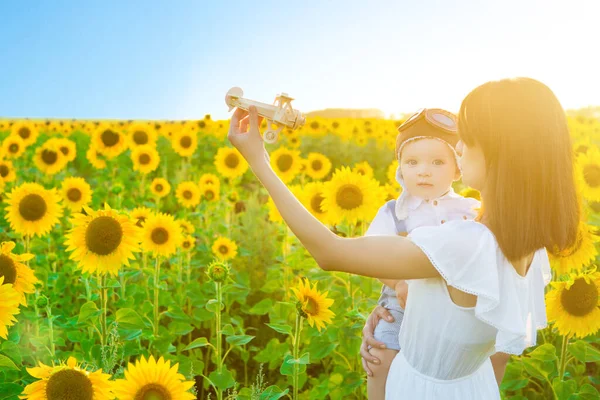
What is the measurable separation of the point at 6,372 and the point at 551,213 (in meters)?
2.10

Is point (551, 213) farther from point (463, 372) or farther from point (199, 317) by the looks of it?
point (199, 317)

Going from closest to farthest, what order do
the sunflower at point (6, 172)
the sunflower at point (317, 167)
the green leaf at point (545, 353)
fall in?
the green leaf at point (545, 353) < the sunflower at point (6, 172) < the sunflower at point (317, 167)

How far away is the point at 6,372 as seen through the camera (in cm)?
244

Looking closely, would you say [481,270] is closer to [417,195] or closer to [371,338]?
[371,338]

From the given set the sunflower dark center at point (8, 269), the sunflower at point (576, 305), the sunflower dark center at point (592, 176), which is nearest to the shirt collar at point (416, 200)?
the sunflower at point (576, 305)

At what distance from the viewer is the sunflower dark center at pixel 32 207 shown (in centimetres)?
389

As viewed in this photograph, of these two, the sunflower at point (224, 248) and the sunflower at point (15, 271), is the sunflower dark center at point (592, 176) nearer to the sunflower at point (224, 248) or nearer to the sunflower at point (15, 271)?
the sunflower at point (224, 248)

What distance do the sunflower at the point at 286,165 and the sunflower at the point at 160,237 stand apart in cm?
226

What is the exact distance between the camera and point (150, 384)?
1881mm

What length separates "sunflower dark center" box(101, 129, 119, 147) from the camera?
6793 millimetres

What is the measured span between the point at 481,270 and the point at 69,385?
126 centimetres

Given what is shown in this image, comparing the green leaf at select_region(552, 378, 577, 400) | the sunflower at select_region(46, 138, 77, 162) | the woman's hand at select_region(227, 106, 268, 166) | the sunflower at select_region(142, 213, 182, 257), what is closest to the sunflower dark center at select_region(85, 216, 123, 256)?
the sunflower at select_region(142, 213, 182, 257)

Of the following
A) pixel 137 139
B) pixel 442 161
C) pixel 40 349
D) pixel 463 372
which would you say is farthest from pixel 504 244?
pixel 137 139

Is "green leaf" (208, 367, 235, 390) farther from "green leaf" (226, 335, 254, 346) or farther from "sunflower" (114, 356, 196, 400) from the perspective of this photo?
"sunflower" (114, 356, 196, 400)
